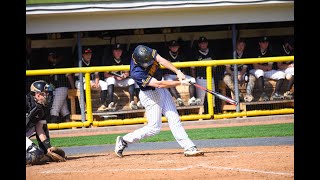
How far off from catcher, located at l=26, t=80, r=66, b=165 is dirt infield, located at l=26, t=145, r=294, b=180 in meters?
0.14

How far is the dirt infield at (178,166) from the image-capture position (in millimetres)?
7832

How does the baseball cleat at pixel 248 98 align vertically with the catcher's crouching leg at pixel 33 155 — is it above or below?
above

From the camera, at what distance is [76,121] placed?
15062 mm

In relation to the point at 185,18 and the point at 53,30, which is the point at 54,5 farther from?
the point at 185,18

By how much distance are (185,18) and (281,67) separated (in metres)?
2.53

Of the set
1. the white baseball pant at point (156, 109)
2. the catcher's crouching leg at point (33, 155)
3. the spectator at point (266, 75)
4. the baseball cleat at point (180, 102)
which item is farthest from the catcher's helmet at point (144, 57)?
the spectator at point (266, 75)

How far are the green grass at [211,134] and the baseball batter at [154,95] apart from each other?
281cm

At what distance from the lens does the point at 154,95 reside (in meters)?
9.82

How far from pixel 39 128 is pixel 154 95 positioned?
1.70m

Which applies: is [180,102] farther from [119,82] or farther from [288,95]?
[288,95]

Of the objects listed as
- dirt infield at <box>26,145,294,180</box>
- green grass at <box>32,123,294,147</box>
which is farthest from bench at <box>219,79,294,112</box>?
dirt infield at <box>26,145,294,180</box>

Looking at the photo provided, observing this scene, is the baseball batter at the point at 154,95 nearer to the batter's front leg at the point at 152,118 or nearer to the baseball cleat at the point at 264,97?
the batter's front leg at the point at 152,118

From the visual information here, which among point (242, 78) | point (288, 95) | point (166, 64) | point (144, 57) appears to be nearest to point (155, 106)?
point (166, 64)
